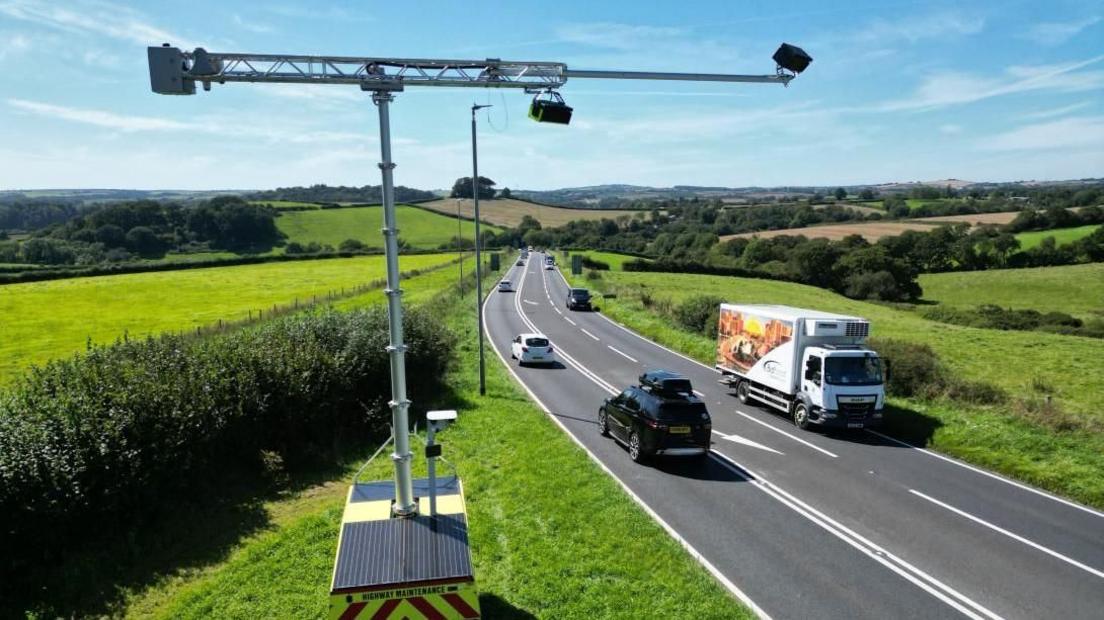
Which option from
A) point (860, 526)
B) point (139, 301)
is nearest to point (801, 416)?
point (860, 526)

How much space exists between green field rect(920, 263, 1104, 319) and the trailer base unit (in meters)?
68.1

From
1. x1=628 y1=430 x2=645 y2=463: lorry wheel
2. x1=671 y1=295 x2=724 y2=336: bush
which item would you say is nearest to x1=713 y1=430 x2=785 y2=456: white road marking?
x1=628 y1=430 x2=645 y2=463: lorry wheel

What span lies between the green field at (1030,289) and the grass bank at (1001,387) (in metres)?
13.6

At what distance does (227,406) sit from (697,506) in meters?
9.81

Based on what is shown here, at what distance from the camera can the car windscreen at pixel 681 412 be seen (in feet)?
48.8

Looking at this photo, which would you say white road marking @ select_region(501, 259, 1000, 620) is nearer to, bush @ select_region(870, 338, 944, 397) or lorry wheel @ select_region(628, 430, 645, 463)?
lorry wheel @ select_region(628, 430, 645, 463)

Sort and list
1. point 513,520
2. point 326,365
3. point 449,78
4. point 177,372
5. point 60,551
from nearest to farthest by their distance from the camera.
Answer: point 449,78 < point 60,551 < point 513,520 < point 177,372 < point 326,365

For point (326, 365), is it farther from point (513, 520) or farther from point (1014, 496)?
point (1014, 496)

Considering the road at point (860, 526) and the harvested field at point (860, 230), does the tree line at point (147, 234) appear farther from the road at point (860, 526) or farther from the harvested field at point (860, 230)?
the harvested field at point (860, 230)

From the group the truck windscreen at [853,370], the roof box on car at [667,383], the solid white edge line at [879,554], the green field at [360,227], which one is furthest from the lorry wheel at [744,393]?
the green field at [360,227]

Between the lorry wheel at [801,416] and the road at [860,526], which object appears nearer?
the road at [860,526]

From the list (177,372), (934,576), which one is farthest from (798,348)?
(177,372)

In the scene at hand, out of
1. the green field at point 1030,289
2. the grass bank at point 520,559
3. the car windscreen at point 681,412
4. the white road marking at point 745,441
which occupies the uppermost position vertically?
the car windscreen at point 681,412

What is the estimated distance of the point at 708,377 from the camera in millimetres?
26812
